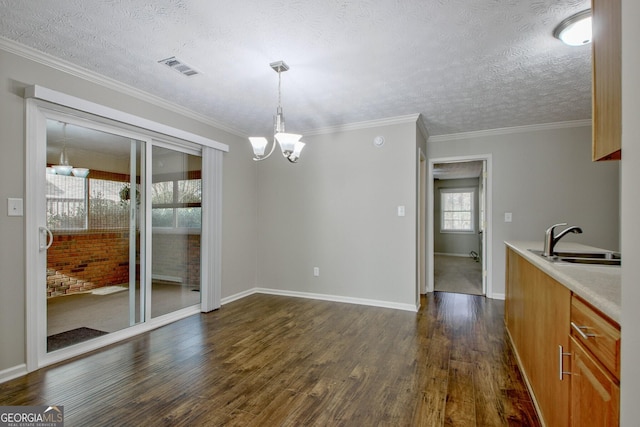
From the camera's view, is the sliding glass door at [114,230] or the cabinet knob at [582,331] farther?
the sliding glass door at [114,230]

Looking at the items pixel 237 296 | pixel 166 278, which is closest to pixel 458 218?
pixel 237 296

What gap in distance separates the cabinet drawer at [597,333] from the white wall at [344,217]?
2643 millimetres

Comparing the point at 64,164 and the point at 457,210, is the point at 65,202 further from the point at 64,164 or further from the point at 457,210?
the point at 457,210

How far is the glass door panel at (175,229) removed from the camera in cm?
343

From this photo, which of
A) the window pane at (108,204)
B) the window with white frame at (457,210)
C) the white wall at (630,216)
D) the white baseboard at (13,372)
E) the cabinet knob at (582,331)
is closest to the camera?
the white wall at (630,216)

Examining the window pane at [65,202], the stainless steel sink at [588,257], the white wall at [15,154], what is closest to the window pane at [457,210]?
the stainless steel sink at [588,257]

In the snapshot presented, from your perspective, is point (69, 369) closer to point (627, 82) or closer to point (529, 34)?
point (627, 82)

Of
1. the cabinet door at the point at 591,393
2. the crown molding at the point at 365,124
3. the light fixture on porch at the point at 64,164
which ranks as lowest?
the cabinet door at the point at 591,393

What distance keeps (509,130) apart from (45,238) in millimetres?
5433

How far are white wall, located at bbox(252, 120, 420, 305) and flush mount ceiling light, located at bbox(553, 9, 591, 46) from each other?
1.83m

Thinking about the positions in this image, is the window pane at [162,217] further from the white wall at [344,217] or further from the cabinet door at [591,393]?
the cabinet door at [591,393]

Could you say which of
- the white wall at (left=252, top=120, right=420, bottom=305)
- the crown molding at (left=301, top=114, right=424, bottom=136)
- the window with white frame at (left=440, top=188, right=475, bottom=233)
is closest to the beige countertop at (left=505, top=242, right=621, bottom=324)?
the white wall at (left=252, top=120, right=420, bottom=305)

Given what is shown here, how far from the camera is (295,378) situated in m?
2.29

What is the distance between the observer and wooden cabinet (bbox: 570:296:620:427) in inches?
37.2
